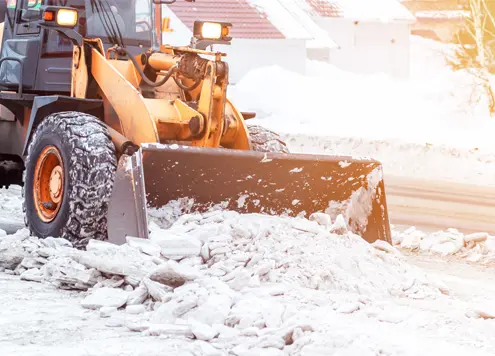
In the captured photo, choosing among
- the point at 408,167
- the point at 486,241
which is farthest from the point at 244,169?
the point at 408,167

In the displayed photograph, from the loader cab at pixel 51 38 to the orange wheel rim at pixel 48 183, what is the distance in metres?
1.03

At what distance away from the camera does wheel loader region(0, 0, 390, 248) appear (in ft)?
25.9

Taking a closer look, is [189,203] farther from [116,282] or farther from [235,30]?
[235,30]

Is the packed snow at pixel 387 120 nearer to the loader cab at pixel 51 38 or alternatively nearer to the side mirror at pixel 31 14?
the loader cab at pixel 51 38

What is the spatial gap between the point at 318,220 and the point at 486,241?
2021mm

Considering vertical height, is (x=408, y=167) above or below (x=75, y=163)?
below

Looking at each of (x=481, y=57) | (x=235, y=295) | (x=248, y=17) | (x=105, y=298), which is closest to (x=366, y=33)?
(x=248, y=17)

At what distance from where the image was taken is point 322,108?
29469 millimetres

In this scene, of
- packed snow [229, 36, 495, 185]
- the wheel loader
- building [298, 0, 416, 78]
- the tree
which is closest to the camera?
the wheel loader

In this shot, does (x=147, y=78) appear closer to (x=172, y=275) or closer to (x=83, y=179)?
Answer: (x=83, y=179)

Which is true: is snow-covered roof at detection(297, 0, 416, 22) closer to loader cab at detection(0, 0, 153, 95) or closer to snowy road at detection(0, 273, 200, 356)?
loader cab at detection(0, 0, 153, 95)

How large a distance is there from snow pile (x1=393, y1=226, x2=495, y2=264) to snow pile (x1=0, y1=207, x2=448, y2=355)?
141cm

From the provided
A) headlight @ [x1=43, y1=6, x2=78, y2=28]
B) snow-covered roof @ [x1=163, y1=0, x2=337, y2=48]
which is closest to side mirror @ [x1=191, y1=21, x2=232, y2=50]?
headlight @ [x1=43, y1=6, x2=78, y2=28]

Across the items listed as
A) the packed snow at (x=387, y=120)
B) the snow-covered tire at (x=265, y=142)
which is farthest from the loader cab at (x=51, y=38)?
the packed snow at (x=387, y=120)
